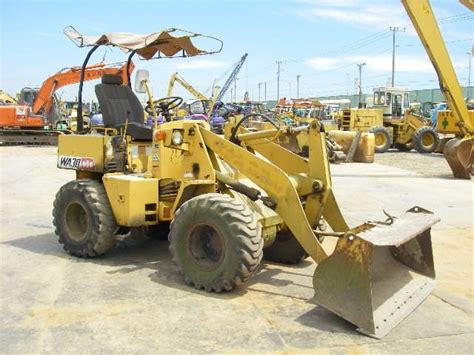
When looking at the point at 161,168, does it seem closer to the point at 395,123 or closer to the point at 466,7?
the point at 466,7

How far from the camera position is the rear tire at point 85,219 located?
5898 millimetres

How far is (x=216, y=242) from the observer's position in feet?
16.7

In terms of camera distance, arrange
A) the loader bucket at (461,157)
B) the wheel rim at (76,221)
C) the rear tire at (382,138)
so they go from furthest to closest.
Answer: the rear tire at (382,138) → the loader bucket at (461,157) → the wheel rim at (76,221)

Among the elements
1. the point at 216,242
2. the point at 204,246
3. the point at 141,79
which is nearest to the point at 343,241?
the point at 216,242

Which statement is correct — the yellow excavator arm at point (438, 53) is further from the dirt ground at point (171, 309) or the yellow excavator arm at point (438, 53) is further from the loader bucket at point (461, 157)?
the dirt ground at point (171, 309)

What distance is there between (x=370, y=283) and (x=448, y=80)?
11.5 meters

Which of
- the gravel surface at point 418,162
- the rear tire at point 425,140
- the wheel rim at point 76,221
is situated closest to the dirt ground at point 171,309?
the wheel rim at point 76,221

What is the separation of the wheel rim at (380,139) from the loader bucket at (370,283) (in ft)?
62.4

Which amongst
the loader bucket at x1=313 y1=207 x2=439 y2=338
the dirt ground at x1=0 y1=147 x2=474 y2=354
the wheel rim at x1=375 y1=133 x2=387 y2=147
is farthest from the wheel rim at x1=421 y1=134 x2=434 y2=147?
the loader bucket at x1=313 y1=207 x2=439 y2=338

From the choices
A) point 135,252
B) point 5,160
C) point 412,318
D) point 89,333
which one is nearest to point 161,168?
point 135,252

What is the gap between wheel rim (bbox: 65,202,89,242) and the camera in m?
6.25

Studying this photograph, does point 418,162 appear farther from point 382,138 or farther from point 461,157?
point 461,157

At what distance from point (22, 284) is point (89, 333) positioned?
149cm

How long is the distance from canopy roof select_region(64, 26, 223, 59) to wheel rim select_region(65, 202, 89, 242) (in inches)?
74.2
